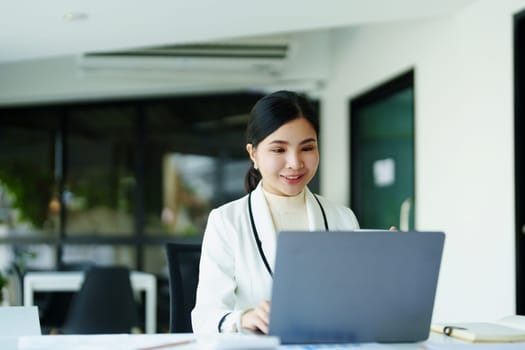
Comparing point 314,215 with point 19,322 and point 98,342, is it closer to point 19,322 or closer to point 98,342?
point 98,342

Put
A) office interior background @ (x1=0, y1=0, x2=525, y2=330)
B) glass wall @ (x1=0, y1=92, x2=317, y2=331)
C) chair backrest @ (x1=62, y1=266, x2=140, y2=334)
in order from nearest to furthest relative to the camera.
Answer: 1. office interior background @ (x1=0, y1=0, x2=525, y2=330)
2. chair backrest @ (x1=62, y1=266, x2=140, y2=334)
3. glass wall @ (x1=0, y1=92, x2=317, y2=331)

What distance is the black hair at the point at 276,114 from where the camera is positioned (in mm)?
1887

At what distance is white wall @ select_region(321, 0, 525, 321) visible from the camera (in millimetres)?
3697

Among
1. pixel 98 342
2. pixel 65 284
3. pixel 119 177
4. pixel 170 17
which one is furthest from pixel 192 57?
pixel 98 342

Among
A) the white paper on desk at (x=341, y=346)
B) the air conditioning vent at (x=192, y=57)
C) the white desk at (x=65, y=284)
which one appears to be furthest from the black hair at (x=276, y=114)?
the air conditioning vent at (x=192, y=57)

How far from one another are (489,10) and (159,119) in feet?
13.4

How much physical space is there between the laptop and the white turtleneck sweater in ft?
1.57

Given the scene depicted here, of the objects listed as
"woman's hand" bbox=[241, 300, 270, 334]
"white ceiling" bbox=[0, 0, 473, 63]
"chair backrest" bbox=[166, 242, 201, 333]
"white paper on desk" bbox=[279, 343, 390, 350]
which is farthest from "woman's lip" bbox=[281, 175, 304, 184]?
"white ceiling" bbox=[0, 0, 473, 63]

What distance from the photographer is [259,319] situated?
1.63 meters

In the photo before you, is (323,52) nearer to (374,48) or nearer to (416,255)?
(374,48)

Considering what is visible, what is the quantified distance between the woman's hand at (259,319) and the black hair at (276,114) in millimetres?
485

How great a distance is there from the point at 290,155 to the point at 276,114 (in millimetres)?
118

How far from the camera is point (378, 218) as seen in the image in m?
5.88

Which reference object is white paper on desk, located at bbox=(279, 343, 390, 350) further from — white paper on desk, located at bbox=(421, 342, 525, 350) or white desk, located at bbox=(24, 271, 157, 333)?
white desk, located at bbox=(24, 271, 157, 333)
